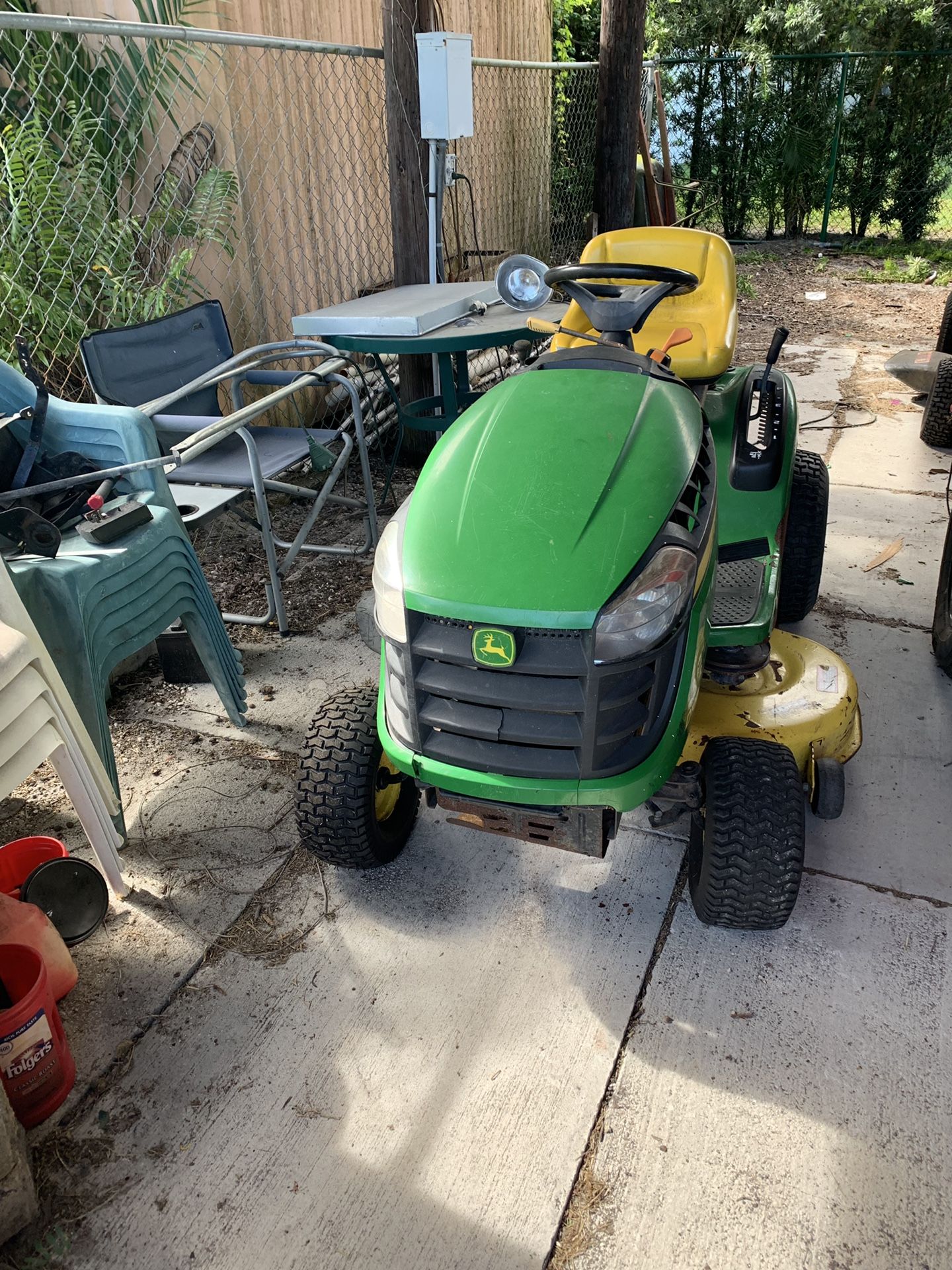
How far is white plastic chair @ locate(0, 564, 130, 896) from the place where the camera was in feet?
5.78

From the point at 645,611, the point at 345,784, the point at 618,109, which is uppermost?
the point at 618,109

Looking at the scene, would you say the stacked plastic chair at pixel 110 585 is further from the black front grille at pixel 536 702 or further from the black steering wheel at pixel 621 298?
the black steering wheel at pixel 621 298

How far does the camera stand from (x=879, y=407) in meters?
5.20

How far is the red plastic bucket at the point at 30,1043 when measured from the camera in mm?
1593

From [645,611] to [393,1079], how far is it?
96 centimetres

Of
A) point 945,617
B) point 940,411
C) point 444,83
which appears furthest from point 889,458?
point 444,83

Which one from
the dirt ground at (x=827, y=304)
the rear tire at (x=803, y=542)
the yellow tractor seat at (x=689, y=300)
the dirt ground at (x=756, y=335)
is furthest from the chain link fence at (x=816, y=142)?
the rear tire at (x=803, y=542)

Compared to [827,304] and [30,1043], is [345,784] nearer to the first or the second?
[30,1043]

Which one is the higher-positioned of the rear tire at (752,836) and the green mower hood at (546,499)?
the green mower hood at (546,499)

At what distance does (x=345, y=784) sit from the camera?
6.64 ft

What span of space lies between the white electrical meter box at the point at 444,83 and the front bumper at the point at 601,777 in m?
3.03

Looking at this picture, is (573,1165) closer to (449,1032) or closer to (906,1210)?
(449,1032)

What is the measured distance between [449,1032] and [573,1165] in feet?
1.13

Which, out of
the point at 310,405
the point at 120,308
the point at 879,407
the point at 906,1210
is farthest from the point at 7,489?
the point at 879,407
